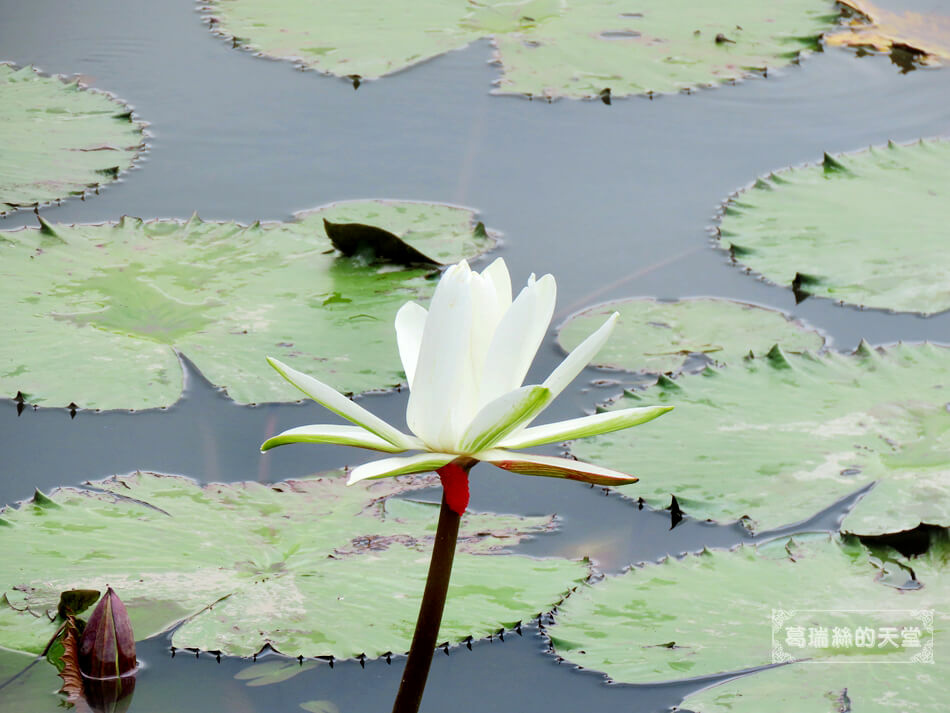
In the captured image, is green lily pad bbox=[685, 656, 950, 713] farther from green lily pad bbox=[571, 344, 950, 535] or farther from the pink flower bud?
the pink flower bud

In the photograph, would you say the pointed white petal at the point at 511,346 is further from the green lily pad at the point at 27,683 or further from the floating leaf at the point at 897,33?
the floating leaf at the point at 897,33

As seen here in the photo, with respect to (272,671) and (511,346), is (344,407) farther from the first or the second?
(272,671)

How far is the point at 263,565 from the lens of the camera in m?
1.47

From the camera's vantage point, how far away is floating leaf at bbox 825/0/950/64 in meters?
3.64

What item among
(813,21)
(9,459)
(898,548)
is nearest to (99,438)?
(9,459)

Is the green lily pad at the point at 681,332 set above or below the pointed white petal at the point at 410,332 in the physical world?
below

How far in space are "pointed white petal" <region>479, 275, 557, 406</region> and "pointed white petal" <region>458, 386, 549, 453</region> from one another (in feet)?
0.11

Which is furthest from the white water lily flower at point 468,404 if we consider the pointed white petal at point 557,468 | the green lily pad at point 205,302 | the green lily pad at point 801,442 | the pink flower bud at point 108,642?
the green lily pad at point 205,302

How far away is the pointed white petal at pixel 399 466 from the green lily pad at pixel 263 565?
0.52m

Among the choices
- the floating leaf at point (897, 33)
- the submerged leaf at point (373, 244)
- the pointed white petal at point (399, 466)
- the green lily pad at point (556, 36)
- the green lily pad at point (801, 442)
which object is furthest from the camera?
the floating leaf at point (897, 33)

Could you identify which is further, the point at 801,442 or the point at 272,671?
the point at 801,442

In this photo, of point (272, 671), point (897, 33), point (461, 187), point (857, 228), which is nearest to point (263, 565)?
point (272, 671)

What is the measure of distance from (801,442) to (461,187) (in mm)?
1235

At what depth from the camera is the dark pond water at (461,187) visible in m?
1.38
